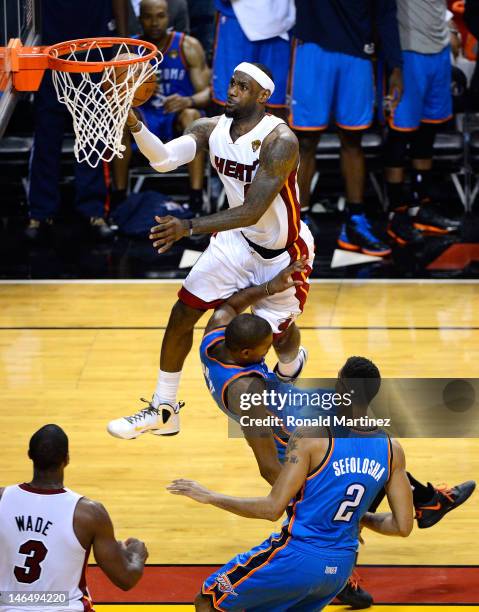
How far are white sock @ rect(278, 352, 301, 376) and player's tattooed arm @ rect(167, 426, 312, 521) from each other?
2.11 metres

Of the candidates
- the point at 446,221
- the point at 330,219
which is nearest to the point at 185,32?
the point at 330,219

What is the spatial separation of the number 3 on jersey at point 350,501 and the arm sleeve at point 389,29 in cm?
588

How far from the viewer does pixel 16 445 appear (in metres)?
6.70

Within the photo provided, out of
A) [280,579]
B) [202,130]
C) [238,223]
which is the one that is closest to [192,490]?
[280,579]

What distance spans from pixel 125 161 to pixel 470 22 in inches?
121

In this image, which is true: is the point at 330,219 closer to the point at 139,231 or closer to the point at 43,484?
the point at 139,231

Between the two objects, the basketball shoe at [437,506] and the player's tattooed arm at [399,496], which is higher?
the player's tattooed arm at [399,496]

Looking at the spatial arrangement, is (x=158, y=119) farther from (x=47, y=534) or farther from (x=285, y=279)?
(x=47, y=534)

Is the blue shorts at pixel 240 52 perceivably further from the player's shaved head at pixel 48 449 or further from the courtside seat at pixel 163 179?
the player's shaved head at pixel 48 449

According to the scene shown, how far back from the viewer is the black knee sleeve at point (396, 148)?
10408 mm

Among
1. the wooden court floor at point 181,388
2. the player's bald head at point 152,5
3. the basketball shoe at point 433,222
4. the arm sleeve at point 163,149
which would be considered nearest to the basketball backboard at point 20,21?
the arm sleeve at point 163,149

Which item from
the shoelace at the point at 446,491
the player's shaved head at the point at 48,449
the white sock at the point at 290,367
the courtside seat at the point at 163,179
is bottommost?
the courtside seat at the point at 163,179

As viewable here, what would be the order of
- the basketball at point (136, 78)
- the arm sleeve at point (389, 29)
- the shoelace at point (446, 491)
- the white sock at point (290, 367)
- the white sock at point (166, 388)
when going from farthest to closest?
the arm sleeve at point (389, 29) < the white sock at point (290, 367) < the white sock at point (166, 388) < the basketball at point (136, 78) < the shoelace at point (446, 491)

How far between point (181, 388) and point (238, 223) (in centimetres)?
189
